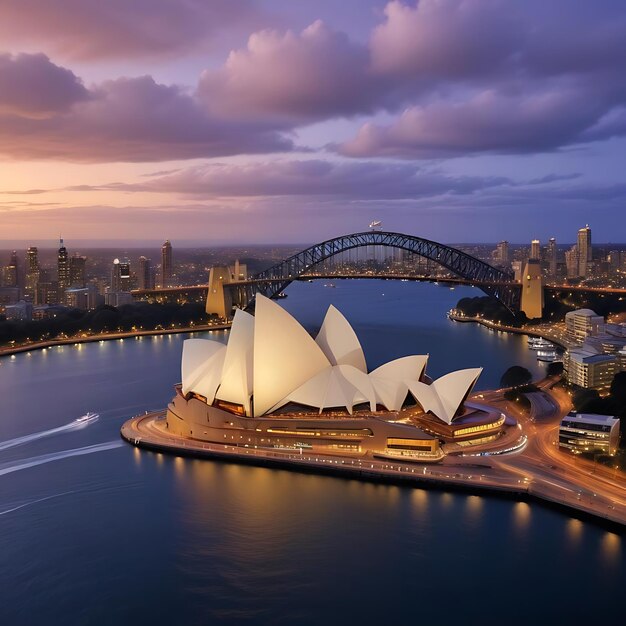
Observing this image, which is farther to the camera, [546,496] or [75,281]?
[75,281]

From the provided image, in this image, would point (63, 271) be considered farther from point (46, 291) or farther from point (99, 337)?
point (99, 337)

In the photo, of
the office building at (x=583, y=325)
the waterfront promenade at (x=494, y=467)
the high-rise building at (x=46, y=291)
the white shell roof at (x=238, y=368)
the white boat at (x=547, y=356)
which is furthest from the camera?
the high-rise building at (x=46, y=291)

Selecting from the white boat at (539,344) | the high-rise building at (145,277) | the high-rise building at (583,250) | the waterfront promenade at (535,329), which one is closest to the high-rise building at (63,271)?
the high-rise building at (145,277)

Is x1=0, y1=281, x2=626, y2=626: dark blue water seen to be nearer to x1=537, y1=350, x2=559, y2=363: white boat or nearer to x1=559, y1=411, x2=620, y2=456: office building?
x1=559, y1=411, x2=620, y2=456: office building

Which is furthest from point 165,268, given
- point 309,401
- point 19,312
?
point 309,401

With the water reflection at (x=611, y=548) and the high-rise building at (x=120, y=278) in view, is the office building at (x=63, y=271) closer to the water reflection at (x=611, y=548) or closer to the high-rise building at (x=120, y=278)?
the high-rise building at (x=120, y=278)

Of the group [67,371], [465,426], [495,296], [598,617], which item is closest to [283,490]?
[465,426]

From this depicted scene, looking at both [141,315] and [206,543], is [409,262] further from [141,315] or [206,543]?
[206,543]
